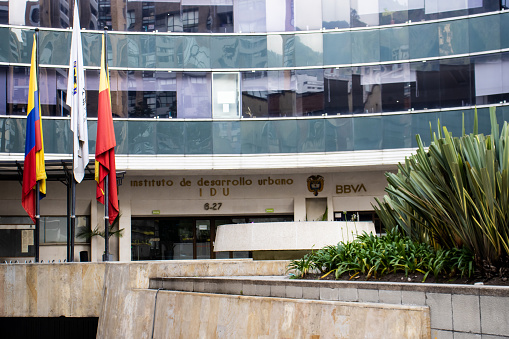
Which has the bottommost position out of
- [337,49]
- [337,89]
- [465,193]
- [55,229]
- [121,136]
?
[55,229]

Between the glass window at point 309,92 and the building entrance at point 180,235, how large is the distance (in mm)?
4753

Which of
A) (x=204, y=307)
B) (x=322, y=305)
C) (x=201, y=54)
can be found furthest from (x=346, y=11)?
(x=322, y=305)

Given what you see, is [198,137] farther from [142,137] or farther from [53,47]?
[53,47]

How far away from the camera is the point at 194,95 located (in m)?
25.8

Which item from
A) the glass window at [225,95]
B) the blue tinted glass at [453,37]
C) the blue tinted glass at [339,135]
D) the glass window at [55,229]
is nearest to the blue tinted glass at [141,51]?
the glass window at [225,95]

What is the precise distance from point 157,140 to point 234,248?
9356 mm

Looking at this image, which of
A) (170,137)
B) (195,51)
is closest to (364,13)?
(195,51)

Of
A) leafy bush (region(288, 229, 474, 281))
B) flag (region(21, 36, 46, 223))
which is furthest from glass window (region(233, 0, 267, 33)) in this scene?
leafy bush (region(288, 229, 474, 281))

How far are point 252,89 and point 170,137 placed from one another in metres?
3.62

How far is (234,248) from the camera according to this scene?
16953mm

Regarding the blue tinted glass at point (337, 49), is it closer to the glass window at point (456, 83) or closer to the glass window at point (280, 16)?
the glass window at point (280, 16)

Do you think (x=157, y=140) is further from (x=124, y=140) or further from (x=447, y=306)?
(x=447, y=306)

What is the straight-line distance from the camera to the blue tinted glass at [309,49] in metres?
25.6

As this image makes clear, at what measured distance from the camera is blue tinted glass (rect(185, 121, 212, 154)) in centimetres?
2528
